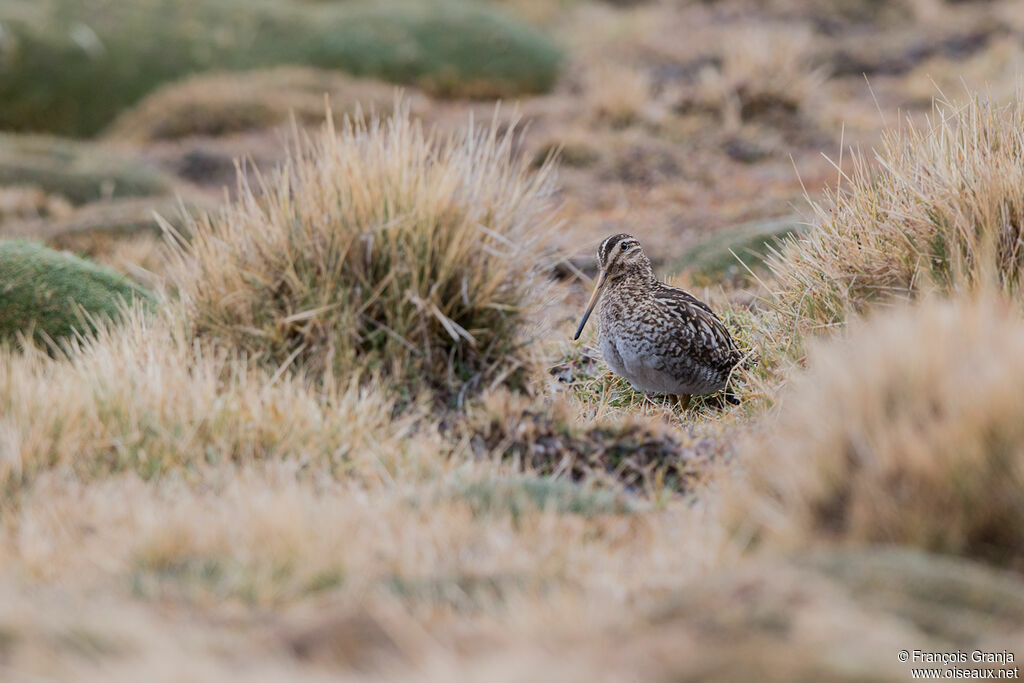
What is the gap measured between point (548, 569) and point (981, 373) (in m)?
1.49

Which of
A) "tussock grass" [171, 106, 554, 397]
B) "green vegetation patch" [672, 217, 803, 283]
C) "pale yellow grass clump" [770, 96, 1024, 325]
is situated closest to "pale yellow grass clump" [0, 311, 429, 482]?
"tussock grass" [171, 106, 554, 397]

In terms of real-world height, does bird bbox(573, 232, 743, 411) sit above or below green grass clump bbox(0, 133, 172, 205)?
above

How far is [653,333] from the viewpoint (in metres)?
6.54

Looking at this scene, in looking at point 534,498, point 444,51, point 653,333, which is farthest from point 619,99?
point 534,498

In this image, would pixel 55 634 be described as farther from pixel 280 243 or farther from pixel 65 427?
pixel 280 243

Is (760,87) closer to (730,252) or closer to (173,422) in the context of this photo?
(730,252)

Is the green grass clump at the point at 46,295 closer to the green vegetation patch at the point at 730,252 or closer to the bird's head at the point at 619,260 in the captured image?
the bird's head at the point at 619,260

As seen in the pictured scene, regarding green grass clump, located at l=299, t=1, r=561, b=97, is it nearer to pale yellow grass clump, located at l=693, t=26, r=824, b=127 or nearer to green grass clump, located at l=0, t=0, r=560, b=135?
green grass clump, located at l=0, t=0, r=560, b=135

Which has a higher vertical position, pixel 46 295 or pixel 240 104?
pixel 46 295

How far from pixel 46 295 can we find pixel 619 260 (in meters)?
3.33

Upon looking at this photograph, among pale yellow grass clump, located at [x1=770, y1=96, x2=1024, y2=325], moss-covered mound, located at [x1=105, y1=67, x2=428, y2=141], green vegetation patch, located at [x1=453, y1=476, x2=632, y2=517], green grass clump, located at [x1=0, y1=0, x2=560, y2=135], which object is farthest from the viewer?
green grass clump, located at [x1=0, y1=0, x2=560, y2=135]

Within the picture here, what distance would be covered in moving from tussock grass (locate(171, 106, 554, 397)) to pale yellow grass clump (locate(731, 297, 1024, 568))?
7.54 feet

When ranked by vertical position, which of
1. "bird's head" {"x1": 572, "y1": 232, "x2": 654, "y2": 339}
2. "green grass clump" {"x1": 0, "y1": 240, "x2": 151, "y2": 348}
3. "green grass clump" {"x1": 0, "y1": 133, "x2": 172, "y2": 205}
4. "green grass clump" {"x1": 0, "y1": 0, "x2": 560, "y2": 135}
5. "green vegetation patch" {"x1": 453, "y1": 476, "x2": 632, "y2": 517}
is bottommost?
"green grass clump" {"x1": 0, "y1": 133, "x2": 172, "y2": 205}

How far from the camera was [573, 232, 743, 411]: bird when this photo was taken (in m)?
6.55
